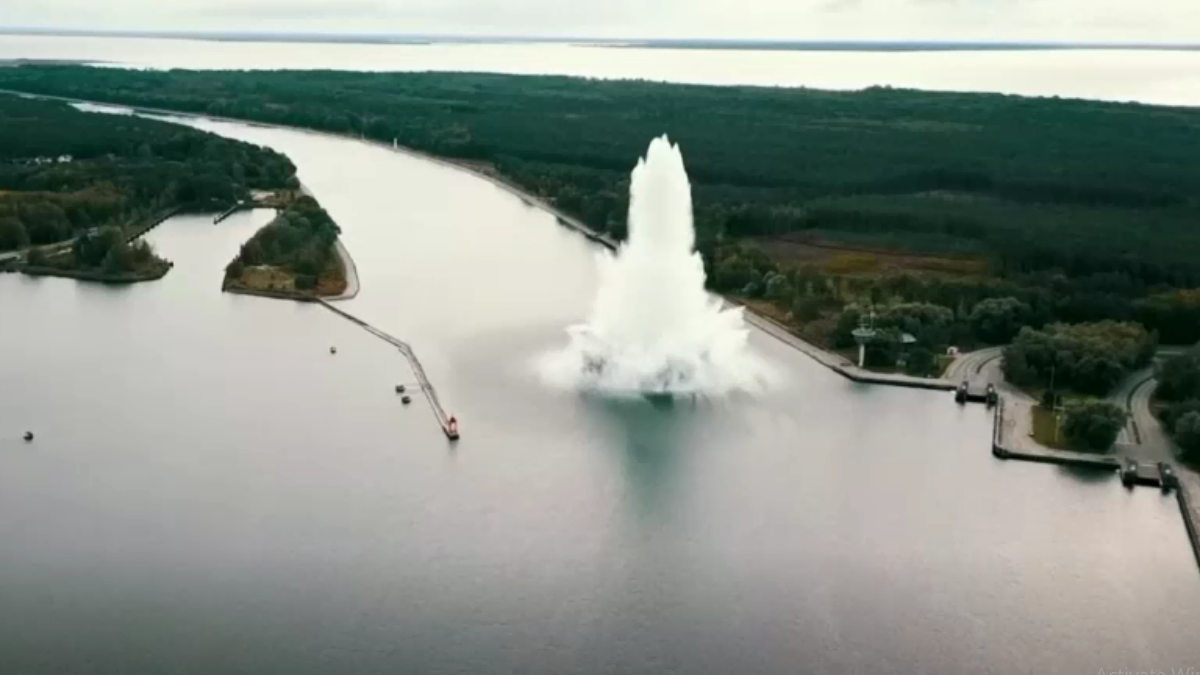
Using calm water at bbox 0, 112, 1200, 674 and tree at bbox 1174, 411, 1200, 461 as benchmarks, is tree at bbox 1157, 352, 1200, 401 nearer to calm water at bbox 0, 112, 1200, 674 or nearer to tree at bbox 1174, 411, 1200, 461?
tree at bbox 1174, 411, 1200, 461

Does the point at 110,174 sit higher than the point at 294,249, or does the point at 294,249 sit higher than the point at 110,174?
the point at 110,174

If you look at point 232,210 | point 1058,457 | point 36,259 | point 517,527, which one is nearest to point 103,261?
point 36,259

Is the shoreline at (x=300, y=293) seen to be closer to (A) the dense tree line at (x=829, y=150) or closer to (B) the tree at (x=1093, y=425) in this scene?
(A) the dense tree line at (x=829, y=150)

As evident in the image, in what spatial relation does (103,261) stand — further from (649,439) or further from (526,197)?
(649,439)

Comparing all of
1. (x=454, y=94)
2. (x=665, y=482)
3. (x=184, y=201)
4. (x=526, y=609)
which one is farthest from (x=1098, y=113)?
(x=526, y=609)

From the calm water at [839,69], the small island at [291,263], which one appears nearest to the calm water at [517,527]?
the small island at [291,263]
